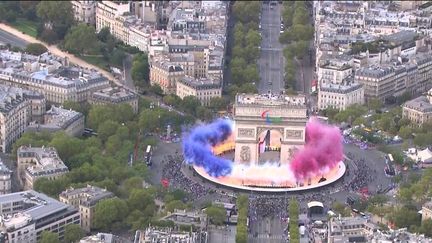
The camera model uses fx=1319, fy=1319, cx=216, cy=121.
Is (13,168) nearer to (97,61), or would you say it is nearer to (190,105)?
(190,105)

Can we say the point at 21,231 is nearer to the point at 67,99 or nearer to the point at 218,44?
the point at 67,99

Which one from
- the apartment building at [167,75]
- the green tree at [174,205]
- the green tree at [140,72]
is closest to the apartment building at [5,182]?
the green tree at [174,205]

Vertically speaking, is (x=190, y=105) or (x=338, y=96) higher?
(x=338, y=96)

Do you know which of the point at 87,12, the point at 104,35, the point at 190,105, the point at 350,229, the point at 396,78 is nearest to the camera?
the point at 350,229

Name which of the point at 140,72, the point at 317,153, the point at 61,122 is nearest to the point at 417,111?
the point at 317,153

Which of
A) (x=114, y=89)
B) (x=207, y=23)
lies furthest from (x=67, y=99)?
(x=207, y=23)

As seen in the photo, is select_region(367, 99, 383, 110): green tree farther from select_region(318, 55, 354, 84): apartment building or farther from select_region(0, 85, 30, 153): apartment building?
select_region(0, 85, 30, 153): apartment building
